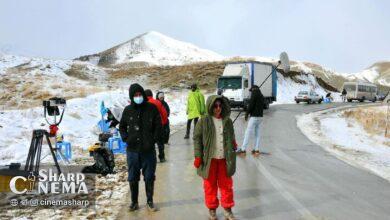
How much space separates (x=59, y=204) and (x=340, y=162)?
7549 millimetres

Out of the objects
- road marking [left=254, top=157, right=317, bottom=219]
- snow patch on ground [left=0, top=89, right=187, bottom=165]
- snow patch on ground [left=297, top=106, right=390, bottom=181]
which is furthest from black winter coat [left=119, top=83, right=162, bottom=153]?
snow patch on ground [left=297, top=106, right=390, bottom=181]

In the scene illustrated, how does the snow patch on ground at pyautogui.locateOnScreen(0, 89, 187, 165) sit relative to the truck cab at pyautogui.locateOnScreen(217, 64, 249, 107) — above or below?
below

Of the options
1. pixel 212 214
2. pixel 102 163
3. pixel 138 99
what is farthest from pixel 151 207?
pixel 102 163

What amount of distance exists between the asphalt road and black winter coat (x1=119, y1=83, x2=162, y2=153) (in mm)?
1038

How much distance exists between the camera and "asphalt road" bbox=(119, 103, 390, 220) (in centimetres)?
682

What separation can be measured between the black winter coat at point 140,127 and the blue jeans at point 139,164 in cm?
9

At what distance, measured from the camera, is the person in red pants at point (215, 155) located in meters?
6.31

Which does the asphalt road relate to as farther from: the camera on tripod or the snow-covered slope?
the snow-covered slope

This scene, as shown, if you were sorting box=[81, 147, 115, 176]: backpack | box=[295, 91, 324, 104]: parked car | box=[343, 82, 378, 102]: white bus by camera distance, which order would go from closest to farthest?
1. box=[81, 147, 115, 176]: backpack
2. box=[295, 91, 324, 104]: parked car
3. box=[343, 82, 378, 102]: white bus

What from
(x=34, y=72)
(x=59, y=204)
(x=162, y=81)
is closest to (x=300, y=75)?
(x=162, y=81)

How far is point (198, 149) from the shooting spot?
6320mm

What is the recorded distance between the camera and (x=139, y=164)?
22.5 feet

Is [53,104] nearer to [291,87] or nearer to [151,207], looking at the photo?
[151,207]

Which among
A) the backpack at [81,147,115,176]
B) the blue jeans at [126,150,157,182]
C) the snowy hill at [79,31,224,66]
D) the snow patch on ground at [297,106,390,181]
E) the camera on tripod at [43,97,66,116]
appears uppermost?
the snowy hill at [79,31,224,66]
